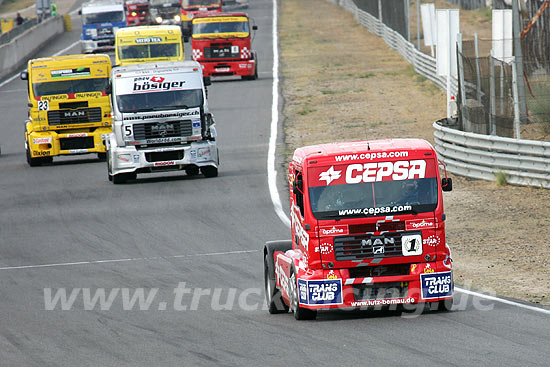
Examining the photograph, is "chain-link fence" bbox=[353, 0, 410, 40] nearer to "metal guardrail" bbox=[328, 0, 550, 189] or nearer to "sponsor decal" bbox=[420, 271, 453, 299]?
"metal guardrail" bbox=[328, 0, 550, 189]

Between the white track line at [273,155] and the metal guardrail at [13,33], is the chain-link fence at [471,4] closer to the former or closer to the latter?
the white track line at [273,155]

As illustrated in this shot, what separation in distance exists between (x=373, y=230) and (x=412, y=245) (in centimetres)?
43

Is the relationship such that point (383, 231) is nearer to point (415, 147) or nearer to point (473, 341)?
point (415, 147)

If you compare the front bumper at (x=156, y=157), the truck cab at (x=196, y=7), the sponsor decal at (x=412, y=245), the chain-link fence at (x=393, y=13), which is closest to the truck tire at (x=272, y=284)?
the sponsor decal at (x=412, y=245)

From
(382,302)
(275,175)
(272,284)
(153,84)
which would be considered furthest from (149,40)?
(382,302)

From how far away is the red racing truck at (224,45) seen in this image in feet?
156

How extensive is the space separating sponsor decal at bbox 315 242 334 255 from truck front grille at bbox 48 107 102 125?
18.3m

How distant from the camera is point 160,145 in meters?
25.2

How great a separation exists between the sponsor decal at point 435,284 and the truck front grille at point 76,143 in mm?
18719

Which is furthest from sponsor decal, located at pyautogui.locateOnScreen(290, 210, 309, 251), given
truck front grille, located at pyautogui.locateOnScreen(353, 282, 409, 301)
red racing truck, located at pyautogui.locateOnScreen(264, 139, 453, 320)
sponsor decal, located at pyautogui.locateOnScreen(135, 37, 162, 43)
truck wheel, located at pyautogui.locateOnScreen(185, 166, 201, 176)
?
sponsor decal, located at pyautogui.locateOnScreen(135, 37, 162, 43)

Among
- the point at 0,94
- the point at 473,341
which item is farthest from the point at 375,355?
the point at 0,94

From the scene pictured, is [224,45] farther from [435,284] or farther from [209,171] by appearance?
[435,284]

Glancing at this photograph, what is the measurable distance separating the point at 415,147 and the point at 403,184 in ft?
1.33

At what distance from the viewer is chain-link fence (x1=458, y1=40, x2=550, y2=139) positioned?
22.5m
